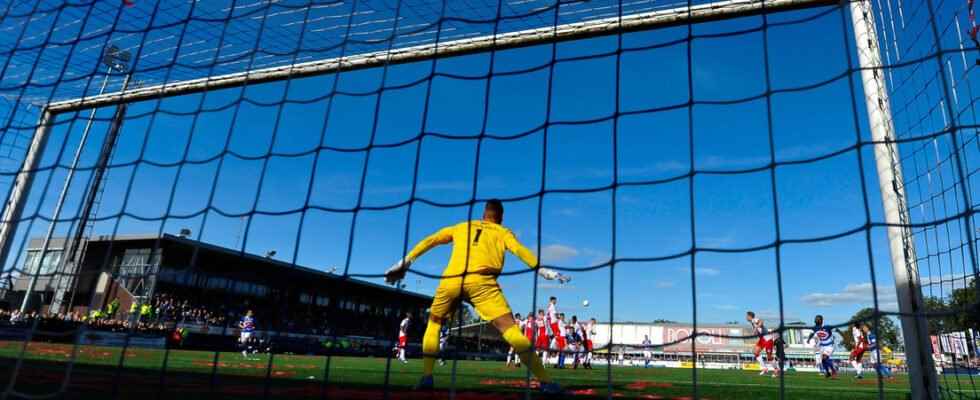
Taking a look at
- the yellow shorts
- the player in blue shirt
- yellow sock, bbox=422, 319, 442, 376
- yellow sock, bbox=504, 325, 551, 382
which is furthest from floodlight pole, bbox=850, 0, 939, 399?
the player in blue shirt

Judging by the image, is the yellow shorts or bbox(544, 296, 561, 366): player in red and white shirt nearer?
the yellow shorts

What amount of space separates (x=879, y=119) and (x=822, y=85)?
0.86 metres

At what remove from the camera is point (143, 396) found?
3.26 metres

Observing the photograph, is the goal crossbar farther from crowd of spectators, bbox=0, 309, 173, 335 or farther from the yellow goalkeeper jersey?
crowd of spectators, bbox=0, 309, 173, 335

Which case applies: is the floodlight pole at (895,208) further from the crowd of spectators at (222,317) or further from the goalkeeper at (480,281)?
the crowd of spectators at (222,317)

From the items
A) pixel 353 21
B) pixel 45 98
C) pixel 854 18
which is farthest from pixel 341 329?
pixel 854 18

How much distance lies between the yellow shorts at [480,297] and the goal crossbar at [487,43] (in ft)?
6.00

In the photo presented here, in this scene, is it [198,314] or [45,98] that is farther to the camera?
[198,314]

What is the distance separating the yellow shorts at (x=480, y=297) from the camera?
164 inches

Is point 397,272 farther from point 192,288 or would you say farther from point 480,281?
point 192,288

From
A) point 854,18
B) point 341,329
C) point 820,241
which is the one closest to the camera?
point 820,241

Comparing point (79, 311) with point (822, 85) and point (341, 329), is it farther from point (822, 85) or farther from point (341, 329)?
point (822, 85)

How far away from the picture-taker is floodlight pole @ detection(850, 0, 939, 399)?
3430 mm

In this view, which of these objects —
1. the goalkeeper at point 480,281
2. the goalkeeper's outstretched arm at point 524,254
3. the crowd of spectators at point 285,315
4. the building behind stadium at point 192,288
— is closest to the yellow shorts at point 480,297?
the goalkeeper at point 480,281
